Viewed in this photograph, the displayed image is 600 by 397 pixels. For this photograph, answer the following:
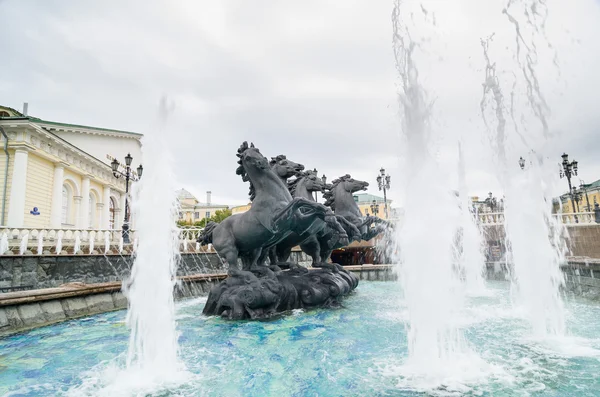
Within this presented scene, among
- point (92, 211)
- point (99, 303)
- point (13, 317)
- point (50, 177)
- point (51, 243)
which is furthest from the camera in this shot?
point (92, 211)

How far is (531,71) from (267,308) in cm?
633

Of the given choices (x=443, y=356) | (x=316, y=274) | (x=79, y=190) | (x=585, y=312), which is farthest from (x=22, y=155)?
(x=585, y=312)

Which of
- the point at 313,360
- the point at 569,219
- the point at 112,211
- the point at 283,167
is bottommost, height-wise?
the point at 313,360

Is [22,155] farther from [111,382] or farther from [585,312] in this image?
[585,312]

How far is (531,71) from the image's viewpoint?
607cm

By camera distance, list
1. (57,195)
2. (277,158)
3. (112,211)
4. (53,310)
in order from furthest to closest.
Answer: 1. (112,211)
2. (57,195)
3. (277,158)
4. (53,310)

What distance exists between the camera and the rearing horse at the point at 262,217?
20.1 feet

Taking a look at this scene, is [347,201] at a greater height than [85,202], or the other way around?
[85,202]

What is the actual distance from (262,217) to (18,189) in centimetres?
1831

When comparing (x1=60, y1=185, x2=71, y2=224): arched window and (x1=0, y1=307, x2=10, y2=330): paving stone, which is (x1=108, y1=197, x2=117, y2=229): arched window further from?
(x1=0, y1=307, x2=10, y2=330): paving stone

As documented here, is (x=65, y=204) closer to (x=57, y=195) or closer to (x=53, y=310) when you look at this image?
(x=57, y=195)

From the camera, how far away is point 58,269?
9.91 metres

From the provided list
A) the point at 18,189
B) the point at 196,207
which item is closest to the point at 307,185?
the point at 18,189

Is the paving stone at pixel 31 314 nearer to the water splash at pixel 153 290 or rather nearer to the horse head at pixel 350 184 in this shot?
the water splash at pixel 153 290
